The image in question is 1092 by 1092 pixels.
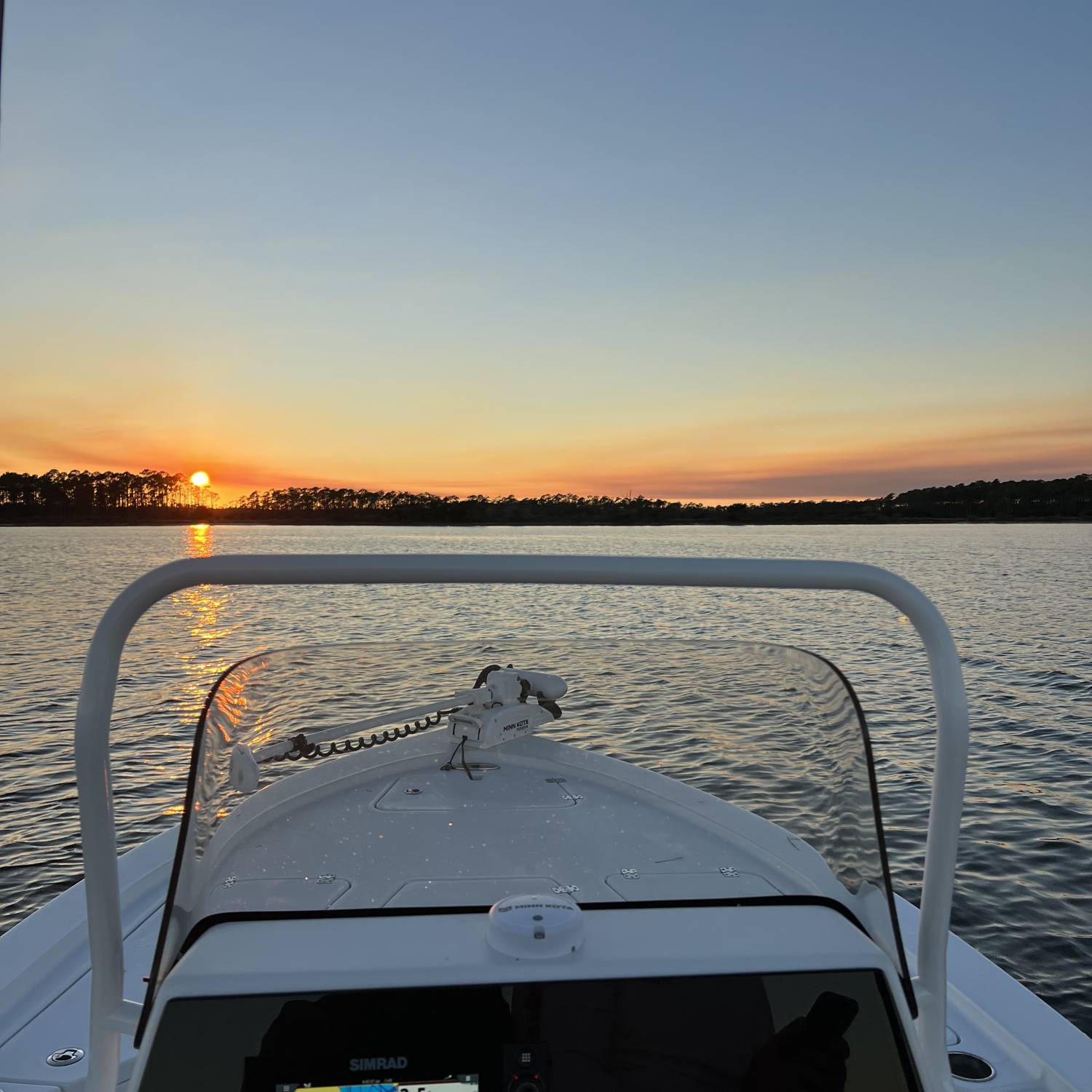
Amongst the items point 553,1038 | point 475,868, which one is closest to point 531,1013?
point 553,1038

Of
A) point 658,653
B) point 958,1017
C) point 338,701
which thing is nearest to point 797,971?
point 658,653

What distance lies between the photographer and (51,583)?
3781 cm

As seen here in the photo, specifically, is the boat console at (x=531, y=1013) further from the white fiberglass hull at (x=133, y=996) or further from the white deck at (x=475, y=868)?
the white fiberglass hull at (x=133, y=996)

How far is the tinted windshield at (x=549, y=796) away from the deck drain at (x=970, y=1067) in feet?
3.36

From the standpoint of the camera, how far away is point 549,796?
2.50m

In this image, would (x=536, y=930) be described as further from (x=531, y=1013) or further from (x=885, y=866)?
(x=885, y=866)

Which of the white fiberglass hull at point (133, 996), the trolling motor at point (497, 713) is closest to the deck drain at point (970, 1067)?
the white fiberglass hull at point (133, 996)

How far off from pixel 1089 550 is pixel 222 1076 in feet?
253

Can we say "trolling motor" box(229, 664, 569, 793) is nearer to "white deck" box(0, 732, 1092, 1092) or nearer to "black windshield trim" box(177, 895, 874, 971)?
"white deck" box(0, 732, 1092, 1092)

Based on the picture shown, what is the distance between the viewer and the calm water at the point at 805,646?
23.2ft

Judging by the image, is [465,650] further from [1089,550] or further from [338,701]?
[1089,550]

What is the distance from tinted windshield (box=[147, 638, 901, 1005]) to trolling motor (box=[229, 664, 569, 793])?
0.04ft

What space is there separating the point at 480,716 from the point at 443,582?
1152mm

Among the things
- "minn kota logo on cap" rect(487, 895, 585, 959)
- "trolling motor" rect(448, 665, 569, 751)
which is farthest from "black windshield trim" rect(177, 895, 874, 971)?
"trolling motor" rect(448, 665, 569, 751)
